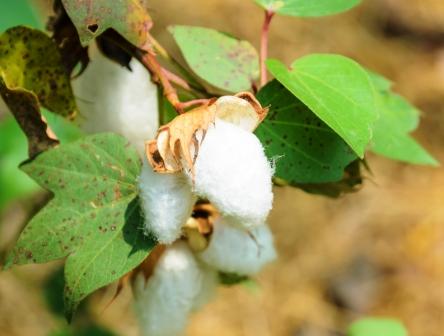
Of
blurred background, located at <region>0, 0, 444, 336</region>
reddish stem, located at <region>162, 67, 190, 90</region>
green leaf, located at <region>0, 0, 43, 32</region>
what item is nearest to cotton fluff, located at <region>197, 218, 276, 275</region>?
reddish stem, located at <region>162, 67, 190, 90</region>

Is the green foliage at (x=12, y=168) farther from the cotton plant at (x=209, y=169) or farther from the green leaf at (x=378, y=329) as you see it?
the cotton plant at (x=209, y=169)

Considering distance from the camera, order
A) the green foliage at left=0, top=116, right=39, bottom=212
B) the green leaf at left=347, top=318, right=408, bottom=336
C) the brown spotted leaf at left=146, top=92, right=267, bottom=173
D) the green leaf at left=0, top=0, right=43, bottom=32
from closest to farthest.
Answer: the brown spotted leaf at left=146, top=92, right=267, bottom=173 < the green leaf at left=347, top=318, right=408, bottom=336 < the green leaf at left=0, top=0, right=43, bottom=32 < the green foliage at left=0, top=116, right=39, bottom=212

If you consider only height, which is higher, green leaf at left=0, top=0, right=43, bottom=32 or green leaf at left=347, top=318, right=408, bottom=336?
green leaf at left=0, top=0, right=43, bottom=32

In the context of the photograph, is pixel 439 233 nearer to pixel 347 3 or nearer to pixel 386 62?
pixel 386 62

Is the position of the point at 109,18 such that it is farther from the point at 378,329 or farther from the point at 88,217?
the point at 378,329

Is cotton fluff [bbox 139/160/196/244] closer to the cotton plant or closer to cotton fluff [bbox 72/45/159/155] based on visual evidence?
the cotton plant

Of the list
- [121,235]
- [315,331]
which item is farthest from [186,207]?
[315,331]

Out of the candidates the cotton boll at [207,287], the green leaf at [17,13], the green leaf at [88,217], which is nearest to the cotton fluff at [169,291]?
the cotton boll at [207,287]

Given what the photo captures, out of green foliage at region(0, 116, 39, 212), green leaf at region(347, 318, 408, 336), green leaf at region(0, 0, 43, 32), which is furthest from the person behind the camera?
green foliage at region(0, 116, 39, 212)
